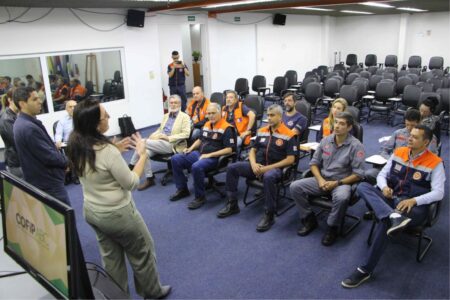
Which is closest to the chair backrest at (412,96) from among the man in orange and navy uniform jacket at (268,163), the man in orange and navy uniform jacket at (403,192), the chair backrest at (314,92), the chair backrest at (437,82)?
the chair backrest at (437,82)

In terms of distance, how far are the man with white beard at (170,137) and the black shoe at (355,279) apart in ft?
8.74

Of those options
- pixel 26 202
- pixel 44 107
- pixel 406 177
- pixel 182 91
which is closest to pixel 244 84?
Answer: pixel 182 91

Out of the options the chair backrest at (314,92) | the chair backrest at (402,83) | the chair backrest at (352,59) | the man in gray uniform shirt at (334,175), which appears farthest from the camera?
the chair backrest at (352,59)

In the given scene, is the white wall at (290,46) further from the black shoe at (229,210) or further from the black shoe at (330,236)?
the black shoe at (330,236)

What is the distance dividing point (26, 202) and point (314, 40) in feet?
46.3

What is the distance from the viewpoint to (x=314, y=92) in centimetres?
832

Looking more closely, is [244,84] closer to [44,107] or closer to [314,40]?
[44,107]

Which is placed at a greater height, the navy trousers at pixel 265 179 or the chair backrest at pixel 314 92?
the chair backrest at pixel 314 92

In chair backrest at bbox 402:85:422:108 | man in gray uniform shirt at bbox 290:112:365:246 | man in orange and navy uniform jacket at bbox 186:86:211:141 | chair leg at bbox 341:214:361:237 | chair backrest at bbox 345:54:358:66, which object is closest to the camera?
man in gray uniform shirt at bbox 290:112:365:246

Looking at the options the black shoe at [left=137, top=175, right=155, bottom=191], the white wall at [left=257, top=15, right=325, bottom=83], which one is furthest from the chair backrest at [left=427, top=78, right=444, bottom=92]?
Answer: the black shoe at [left=137, top=175, right=155, bottom=191]

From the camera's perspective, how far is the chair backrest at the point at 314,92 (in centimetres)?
826

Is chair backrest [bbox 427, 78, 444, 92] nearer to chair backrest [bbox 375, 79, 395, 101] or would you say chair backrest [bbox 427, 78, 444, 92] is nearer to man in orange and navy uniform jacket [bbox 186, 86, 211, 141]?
chair backrest [bbox 375, 79, 395, 101]

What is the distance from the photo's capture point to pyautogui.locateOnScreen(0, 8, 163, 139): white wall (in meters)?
6.10

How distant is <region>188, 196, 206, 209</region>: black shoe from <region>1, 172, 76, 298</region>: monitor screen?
277cm
